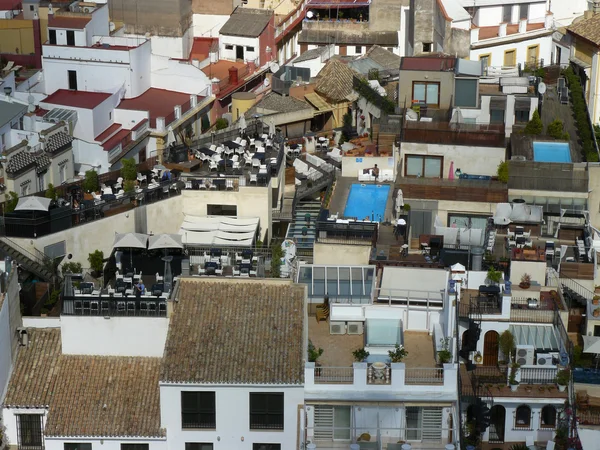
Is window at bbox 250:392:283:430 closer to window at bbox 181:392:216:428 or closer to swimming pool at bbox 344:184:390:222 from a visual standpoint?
window at bbox 181:392:216:428

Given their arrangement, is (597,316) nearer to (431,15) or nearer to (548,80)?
(548,80)

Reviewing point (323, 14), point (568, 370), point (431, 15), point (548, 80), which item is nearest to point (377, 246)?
point (568, 370)

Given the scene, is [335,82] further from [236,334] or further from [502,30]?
[236,334]

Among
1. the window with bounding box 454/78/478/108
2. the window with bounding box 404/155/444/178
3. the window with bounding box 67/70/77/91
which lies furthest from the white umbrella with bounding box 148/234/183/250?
the window with bounding box 67/70/77/91

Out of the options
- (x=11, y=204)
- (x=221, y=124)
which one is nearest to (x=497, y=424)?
(x=11, y=204)

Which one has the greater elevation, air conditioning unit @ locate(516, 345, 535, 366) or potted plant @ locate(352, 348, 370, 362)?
potted plant @ locate(352, 348, 370, 362)

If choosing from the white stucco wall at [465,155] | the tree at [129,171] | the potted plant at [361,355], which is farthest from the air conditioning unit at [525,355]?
the tree at [129,171]
